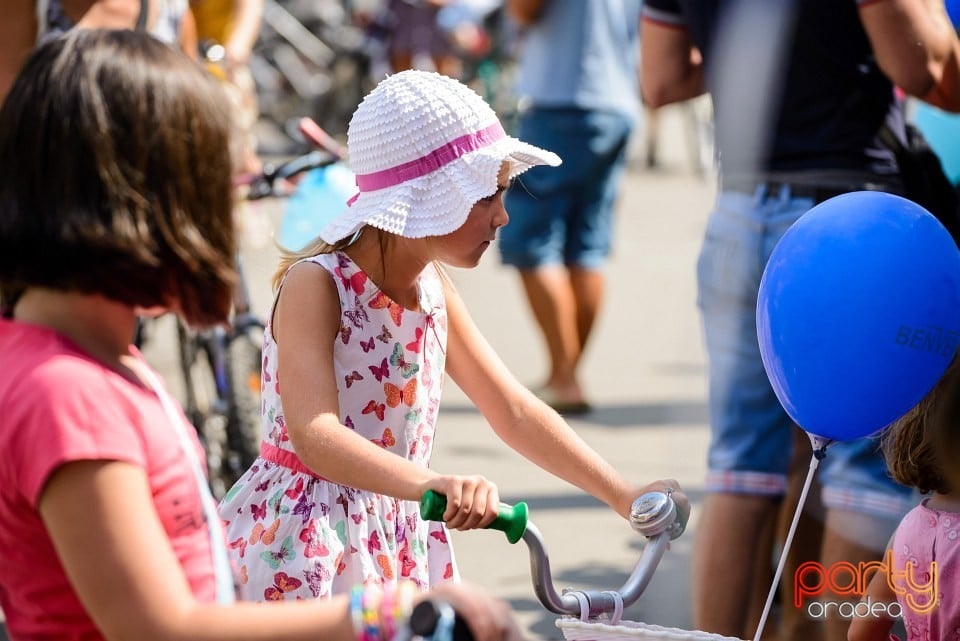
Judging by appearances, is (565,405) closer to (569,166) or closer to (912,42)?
(569,166)

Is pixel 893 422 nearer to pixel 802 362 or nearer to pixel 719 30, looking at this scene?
pixel 802 362

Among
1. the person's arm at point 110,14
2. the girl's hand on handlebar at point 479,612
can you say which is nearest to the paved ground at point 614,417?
the person's arm at point 110,14

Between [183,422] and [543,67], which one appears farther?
[543,67]

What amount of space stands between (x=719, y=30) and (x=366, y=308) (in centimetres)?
112

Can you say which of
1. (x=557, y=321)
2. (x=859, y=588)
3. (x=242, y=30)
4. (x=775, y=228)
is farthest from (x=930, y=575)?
(x=557, y=321)

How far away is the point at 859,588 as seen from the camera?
3061 mm

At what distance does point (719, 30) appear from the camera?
3.17 m

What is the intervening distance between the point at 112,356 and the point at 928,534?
1.43m

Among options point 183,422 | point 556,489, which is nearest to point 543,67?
point 556,489

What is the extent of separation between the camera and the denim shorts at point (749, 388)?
311cm

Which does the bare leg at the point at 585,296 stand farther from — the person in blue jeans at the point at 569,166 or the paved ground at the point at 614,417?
the paved ground at the point at 614,417

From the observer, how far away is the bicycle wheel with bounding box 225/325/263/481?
4523mm

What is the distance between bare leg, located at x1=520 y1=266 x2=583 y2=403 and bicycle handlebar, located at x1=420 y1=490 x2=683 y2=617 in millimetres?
3805

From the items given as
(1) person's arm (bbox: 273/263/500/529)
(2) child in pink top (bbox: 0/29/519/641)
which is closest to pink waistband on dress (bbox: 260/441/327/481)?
(1) person's arm (bbox: 273/263/500/529)
